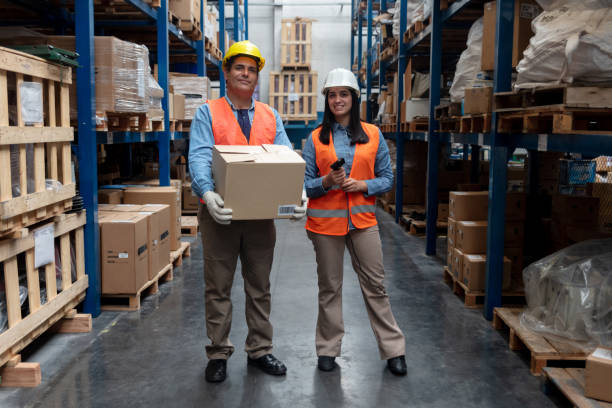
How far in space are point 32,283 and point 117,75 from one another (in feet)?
6.78

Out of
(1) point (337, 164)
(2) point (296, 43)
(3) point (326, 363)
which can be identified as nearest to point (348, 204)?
(1) point (337, 164)

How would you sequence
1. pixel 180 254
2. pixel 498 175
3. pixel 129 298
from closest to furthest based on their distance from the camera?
pixel 498 175 < pixel 129 298 < pixel 180 254

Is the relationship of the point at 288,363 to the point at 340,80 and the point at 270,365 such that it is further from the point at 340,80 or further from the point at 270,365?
the point at 340,80

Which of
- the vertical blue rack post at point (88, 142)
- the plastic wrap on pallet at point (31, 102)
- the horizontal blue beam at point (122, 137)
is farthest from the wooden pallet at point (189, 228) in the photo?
the plastic wrap on pallet at point (31, 102)

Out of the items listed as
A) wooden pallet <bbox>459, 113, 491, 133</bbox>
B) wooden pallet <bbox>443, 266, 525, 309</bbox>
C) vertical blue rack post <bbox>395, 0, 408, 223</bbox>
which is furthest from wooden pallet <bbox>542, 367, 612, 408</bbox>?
vertical blue rack post <bbox>395, 0, 408, 223</bbox>

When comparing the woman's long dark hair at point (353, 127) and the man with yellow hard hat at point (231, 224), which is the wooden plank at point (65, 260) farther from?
the woman's long dark hair at point (353, 127)

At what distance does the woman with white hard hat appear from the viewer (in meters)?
3.58

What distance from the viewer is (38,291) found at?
390cm

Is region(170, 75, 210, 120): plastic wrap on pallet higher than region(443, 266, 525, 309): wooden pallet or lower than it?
higher

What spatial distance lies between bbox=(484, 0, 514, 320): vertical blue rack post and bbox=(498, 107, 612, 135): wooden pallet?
0.57 feet

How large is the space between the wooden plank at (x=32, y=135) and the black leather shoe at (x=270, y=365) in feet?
6.89

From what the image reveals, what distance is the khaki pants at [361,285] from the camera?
3600mm

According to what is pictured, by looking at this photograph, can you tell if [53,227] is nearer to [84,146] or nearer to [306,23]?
[84,146]

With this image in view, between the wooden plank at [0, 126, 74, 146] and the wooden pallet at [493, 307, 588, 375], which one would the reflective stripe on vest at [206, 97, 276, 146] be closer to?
the wooden plank at [0, 126, 74, 146]
